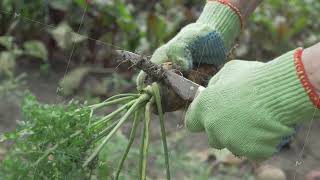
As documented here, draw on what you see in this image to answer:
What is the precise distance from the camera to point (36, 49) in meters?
3.12

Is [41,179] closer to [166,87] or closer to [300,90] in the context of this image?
[166,87]

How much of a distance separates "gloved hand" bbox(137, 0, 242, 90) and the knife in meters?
0.08

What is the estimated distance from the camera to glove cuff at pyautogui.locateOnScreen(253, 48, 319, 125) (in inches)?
52.1

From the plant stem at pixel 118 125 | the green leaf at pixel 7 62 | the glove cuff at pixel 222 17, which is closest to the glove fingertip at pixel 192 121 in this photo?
the plant stem at pixel 118 125

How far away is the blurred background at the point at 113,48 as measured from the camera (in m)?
2.73

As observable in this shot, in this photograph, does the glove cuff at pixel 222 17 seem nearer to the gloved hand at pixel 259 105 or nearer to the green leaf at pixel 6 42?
the gloved hand at pixel 259 105

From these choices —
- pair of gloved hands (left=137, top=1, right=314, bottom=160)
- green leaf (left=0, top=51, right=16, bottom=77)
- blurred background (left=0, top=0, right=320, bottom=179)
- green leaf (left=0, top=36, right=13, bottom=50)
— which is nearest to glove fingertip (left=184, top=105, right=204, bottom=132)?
pair of gloved hands (left=137, top=1, right=314, bottom=160)

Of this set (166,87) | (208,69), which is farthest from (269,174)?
(166,87)

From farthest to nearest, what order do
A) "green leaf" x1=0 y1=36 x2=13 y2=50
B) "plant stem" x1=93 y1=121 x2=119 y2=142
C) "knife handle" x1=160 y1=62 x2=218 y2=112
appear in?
1. "green leaf" x1=0 y1=36 x2=13 y2=50
2. "knife handle" x1=160 y1=62 x2=218 y2=112
3. "plant stem" x1=93 y1=121 x2=119 y2=142

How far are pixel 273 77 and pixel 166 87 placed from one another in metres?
0.37

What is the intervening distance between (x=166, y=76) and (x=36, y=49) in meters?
1.63

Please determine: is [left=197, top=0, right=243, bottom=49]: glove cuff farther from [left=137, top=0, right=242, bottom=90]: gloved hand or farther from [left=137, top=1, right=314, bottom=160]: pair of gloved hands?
[left=137, top=1, right=314, bottom=160]: pair of gloved hands

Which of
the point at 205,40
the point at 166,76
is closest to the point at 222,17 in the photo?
the point at 205,40

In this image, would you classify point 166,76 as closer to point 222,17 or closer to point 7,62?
point 222,17
